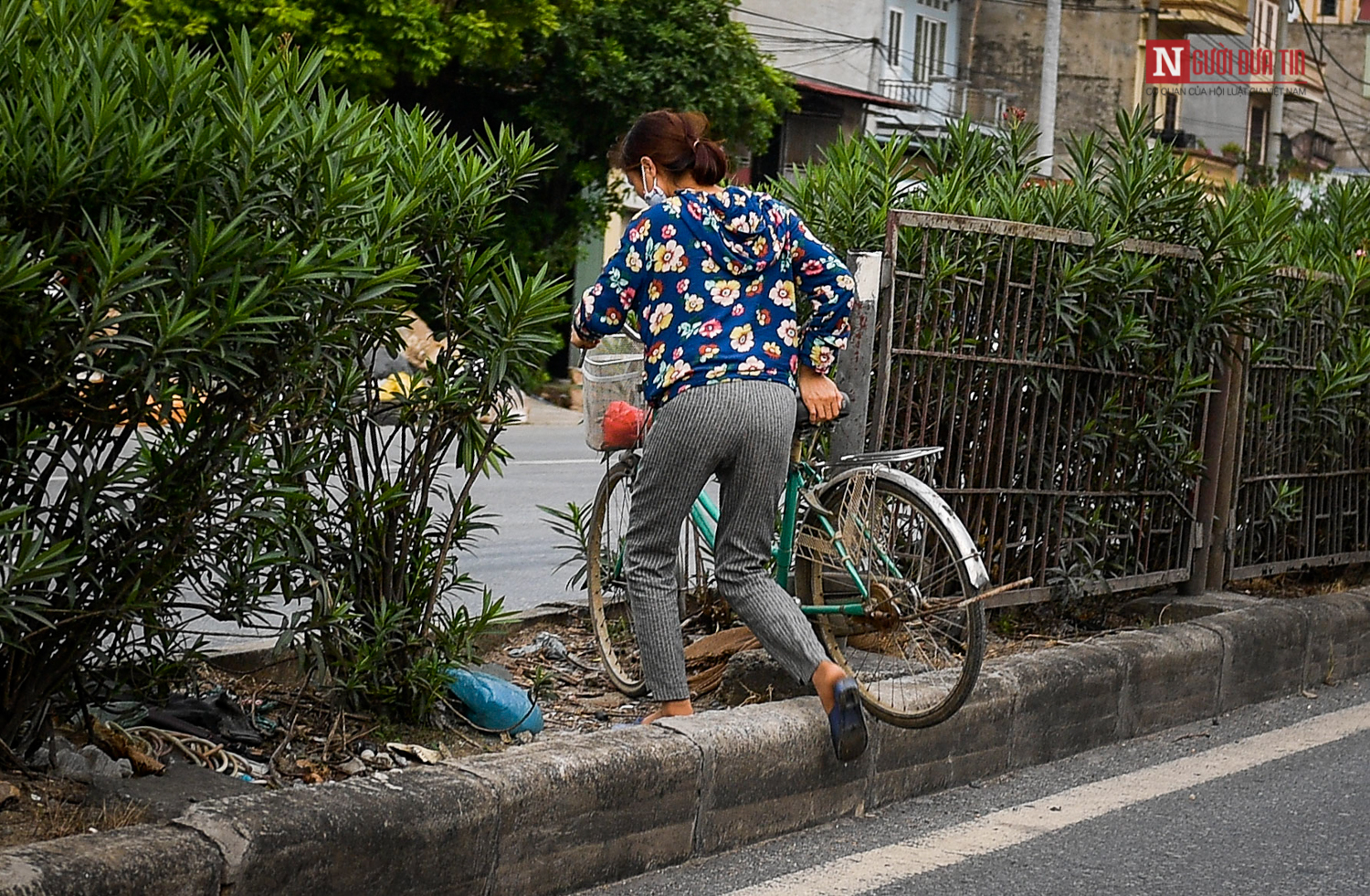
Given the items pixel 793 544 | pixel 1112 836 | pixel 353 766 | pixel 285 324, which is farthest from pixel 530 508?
pixel 285 324

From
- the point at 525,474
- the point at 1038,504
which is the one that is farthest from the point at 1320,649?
the point at 525,474

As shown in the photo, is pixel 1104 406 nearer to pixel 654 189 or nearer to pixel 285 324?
pixel 654 189

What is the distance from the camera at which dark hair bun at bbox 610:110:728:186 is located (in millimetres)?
4246

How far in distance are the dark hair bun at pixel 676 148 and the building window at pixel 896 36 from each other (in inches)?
1327

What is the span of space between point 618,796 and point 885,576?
1.13 meters

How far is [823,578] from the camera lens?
4629 mm

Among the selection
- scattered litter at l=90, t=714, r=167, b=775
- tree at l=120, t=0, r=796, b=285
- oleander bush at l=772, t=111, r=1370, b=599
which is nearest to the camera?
scattered litter at l=90, t=714, r=167, b=775

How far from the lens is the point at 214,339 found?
3.08m

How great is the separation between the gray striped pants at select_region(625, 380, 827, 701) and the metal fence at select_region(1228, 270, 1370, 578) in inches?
108

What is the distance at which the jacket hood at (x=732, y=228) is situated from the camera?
13.6ft

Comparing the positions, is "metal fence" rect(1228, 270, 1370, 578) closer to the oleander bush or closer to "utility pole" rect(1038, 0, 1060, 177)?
the oleander bush

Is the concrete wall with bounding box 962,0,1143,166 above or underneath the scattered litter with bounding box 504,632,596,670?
above

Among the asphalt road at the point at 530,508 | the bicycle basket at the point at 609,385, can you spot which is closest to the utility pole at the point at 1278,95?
the asphalt road at the point at 530,508

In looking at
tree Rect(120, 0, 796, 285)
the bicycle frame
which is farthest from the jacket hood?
tree Rect(120, 0, 796, 285)
